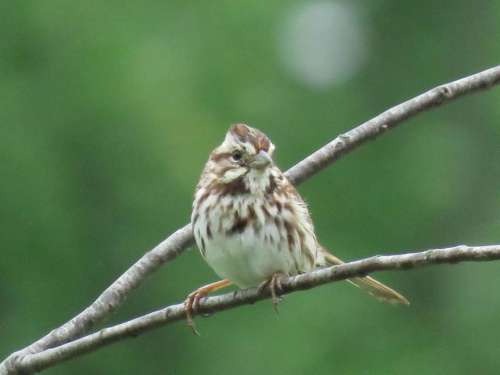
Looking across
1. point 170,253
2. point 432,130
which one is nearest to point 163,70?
point 432,130

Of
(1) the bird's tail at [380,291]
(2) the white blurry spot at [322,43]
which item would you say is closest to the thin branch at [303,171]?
(1) the bird's tail at [380,291]

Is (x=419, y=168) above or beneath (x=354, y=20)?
beneath

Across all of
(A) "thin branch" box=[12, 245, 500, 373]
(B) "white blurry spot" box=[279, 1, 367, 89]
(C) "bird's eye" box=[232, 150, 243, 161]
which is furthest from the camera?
(B) "white blurry spot" box=[279, 1, 367, 89]

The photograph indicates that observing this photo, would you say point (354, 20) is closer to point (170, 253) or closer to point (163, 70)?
point (163, 70)

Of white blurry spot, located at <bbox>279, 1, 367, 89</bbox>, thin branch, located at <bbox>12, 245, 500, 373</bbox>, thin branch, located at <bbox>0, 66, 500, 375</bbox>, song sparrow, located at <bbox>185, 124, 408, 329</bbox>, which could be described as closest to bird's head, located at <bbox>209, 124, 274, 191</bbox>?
song sparrow, located at <bbox>185, 124, 408, 329</bbox>

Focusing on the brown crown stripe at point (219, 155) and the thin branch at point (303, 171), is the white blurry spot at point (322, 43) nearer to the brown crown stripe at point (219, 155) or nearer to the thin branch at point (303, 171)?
the brown crown stripe at point (219, 155)

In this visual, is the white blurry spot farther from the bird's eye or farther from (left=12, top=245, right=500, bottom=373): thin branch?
(left=12, top=245, right=500, bottom=373): thin branch
